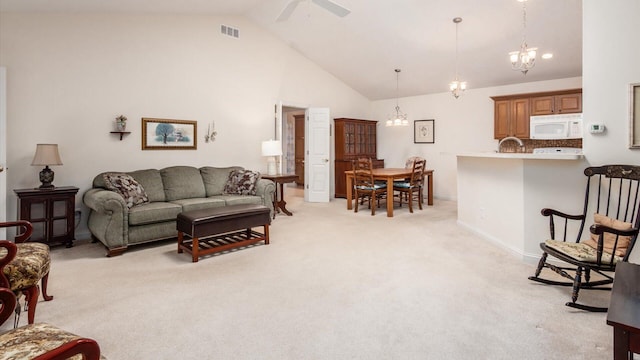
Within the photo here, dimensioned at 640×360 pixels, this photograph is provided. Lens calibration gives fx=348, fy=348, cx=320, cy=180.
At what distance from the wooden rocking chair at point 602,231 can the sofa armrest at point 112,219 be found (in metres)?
4.08

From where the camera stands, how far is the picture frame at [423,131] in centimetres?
791

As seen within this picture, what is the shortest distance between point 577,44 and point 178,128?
6102 millimetres

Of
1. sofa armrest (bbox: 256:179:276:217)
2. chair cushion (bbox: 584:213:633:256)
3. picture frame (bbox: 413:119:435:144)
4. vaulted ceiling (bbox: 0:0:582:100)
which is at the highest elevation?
vaulted ceiling (bbox: 0:0:582:100)

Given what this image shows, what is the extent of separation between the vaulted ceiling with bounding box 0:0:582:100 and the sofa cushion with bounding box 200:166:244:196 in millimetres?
2375

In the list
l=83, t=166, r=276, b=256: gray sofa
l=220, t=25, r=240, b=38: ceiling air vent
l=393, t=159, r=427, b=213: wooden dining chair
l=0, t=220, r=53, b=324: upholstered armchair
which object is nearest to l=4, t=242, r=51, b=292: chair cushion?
l=0, t=220, r=53, b=324: upholstered armchair

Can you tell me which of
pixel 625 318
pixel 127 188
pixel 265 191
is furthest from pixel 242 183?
pixel 625 318

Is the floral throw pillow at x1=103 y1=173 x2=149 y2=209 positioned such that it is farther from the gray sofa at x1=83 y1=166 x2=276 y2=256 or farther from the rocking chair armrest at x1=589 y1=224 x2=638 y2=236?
the rocking chair armrest at x1=589 y1=224 x2=638 y2=236

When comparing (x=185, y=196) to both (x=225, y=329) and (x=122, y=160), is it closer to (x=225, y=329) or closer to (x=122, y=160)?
(x=122, y=160)

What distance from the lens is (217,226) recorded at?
12.4ft

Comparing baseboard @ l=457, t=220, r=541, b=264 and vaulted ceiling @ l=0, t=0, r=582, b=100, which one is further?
vaulted ceiling @ l=0, t=0, r=582, b=100

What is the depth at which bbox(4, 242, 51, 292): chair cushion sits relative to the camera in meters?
2.08

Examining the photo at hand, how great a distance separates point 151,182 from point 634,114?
5.20m

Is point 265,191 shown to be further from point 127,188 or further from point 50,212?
point 50,212

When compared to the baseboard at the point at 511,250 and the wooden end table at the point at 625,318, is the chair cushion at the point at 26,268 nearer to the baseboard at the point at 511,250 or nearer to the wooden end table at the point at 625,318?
the wooden end table at the point at 625,318
